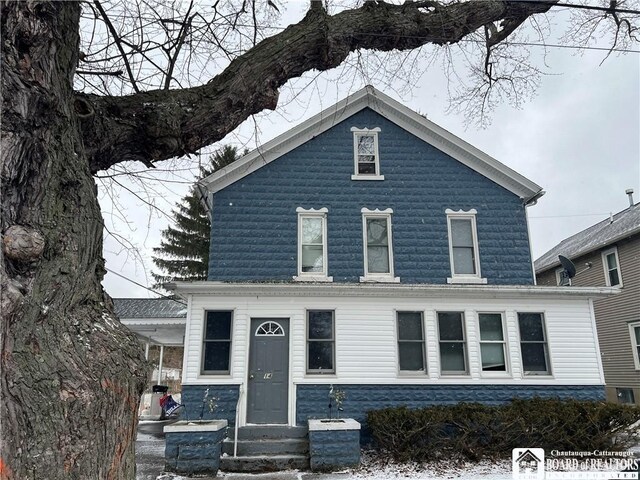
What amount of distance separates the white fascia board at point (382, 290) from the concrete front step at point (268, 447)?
9.85ft

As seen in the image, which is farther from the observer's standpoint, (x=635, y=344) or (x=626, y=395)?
(x=626, y=395)

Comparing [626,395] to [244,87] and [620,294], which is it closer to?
[620,294]

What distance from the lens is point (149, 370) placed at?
7.80 ft

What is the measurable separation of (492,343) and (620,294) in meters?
9.09

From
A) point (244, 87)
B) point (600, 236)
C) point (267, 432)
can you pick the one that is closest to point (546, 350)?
point (267, 432)

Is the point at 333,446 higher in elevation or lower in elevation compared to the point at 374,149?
lower

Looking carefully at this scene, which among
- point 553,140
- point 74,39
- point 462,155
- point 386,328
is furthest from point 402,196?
point 553,140

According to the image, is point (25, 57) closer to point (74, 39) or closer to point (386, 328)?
point (74, 39)

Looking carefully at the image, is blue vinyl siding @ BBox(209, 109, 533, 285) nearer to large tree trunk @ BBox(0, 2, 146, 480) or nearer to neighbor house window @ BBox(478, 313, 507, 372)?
neighbor house window @ BBox(478, 313, 507, 372)

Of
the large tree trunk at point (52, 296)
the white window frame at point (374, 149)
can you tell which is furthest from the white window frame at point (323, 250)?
the large tree trunk at point (52, 296)

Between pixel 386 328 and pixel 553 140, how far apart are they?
13.6m

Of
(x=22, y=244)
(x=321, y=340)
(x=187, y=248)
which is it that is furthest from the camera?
(x=187, y=248)

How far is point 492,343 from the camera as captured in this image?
34.4 ft

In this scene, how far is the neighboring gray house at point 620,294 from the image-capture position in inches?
614
